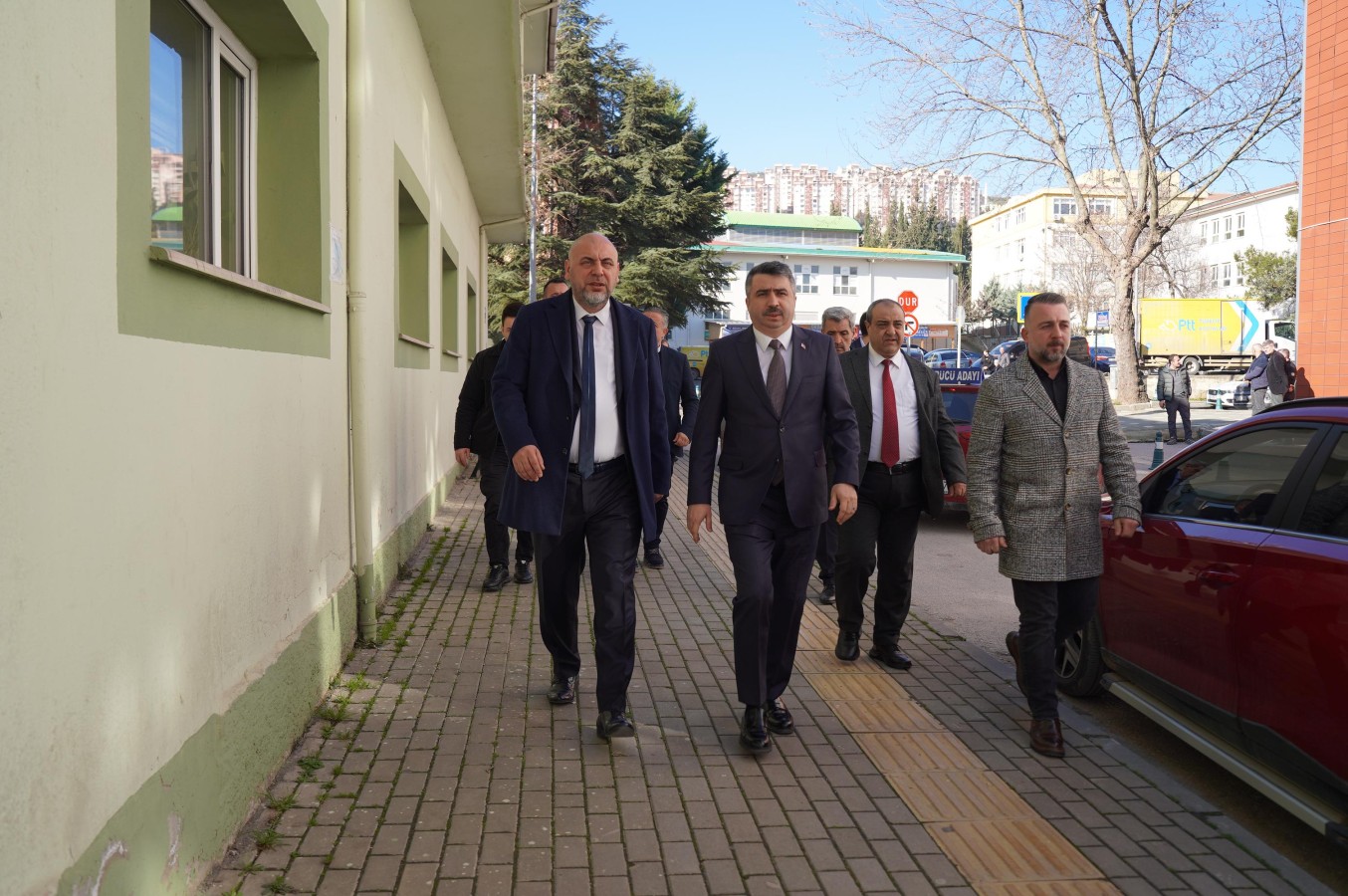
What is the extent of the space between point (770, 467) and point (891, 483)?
155cm

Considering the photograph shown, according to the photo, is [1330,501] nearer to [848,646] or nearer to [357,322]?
[848,646]

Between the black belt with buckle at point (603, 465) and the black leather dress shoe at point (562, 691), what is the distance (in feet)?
3.68

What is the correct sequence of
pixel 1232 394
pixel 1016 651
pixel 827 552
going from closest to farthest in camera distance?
pixel 1016 651 < pixel 827 552 < pixel 1232 394

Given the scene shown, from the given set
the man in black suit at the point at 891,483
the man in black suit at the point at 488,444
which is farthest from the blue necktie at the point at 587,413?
the man in black suit at the point at 488,444

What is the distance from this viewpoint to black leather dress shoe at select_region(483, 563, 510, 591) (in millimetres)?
8008

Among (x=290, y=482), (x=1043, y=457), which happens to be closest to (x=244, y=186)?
(x=290, y=482)

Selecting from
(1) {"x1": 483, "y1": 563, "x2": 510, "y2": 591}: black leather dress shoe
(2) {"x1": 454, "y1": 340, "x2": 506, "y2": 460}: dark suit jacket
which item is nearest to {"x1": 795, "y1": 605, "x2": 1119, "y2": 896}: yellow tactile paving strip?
(1) {"x1": 483, "y1": 563, "x2": 510, "y2": 591}: black leather dress shoe

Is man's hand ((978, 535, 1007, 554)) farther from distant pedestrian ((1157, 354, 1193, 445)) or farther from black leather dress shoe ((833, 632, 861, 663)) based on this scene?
distant pedestrian ((1157, 354, 1193, 445))

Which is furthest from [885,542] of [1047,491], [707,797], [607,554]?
[707,797]

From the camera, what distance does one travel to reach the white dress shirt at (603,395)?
4.88 m

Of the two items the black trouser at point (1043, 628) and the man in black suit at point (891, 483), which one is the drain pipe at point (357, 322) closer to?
the man in black suit at point (891, 483)

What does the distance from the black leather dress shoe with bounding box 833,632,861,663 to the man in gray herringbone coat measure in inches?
56.1

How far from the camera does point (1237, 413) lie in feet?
107

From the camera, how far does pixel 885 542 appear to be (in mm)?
6312
